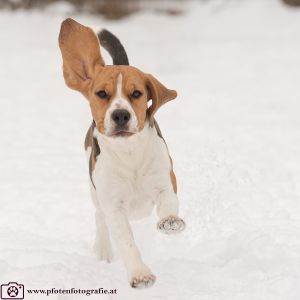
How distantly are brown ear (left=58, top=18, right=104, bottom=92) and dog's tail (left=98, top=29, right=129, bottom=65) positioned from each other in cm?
65

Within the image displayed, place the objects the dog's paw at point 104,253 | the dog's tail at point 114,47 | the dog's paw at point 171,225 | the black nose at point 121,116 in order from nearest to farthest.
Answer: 1. the black nose at point 121,116
2. the dog's paw at point 171,225
3. the dog's tail at point 114,47
4. the dog's paw at point 104,253

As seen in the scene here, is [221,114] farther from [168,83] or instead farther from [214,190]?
[214,190]

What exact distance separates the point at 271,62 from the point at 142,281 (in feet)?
25.5

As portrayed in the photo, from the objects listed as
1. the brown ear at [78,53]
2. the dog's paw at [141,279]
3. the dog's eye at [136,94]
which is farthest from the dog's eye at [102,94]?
the dog's paw at [141,279]

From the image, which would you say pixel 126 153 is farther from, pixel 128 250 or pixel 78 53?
pixel 78 53

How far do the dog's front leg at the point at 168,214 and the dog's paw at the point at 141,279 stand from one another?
31cm

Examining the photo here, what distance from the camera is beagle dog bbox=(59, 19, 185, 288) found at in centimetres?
356

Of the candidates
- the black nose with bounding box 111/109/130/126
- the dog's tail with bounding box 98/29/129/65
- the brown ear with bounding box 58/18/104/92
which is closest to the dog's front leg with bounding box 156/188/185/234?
the black nose with bounding box 111/109/130/126

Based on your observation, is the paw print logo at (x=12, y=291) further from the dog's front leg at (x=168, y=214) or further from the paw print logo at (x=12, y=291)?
the dog's front leg at (x=168, y=214)

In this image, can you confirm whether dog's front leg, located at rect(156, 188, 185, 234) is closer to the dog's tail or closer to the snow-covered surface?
the snow-covered surface

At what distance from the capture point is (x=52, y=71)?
11250mm

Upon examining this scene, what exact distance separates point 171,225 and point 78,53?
120 centimetres

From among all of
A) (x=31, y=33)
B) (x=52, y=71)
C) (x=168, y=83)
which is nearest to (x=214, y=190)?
(x=168, y=83)

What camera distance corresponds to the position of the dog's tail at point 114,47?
4.52 metres
